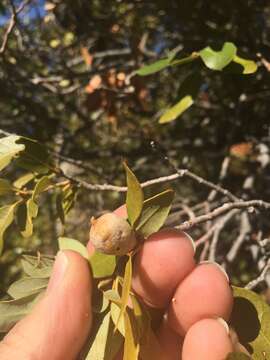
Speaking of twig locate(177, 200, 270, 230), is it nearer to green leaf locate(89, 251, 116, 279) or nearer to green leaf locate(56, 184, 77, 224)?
green leaf locate(89, 251, 116, 279)

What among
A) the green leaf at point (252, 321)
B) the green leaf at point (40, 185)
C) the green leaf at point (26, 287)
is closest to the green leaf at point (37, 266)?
the green leaf at point (26, 287)

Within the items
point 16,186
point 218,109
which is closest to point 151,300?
point 16,186

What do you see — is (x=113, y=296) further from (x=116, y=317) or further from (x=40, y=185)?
(x=40, y=185)

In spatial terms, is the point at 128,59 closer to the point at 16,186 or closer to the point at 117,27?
the point at 117,27

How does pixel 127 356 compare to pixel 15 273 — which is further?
pixel 15 273

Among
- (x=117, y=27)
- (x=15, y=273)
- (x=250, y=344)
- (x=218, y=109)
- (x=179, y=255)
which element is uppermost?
(x=179, y=255)

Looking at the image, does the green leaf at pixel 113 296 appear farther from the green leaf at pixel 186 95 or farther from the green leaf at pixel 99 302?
the green leaf at pixel 186 95
